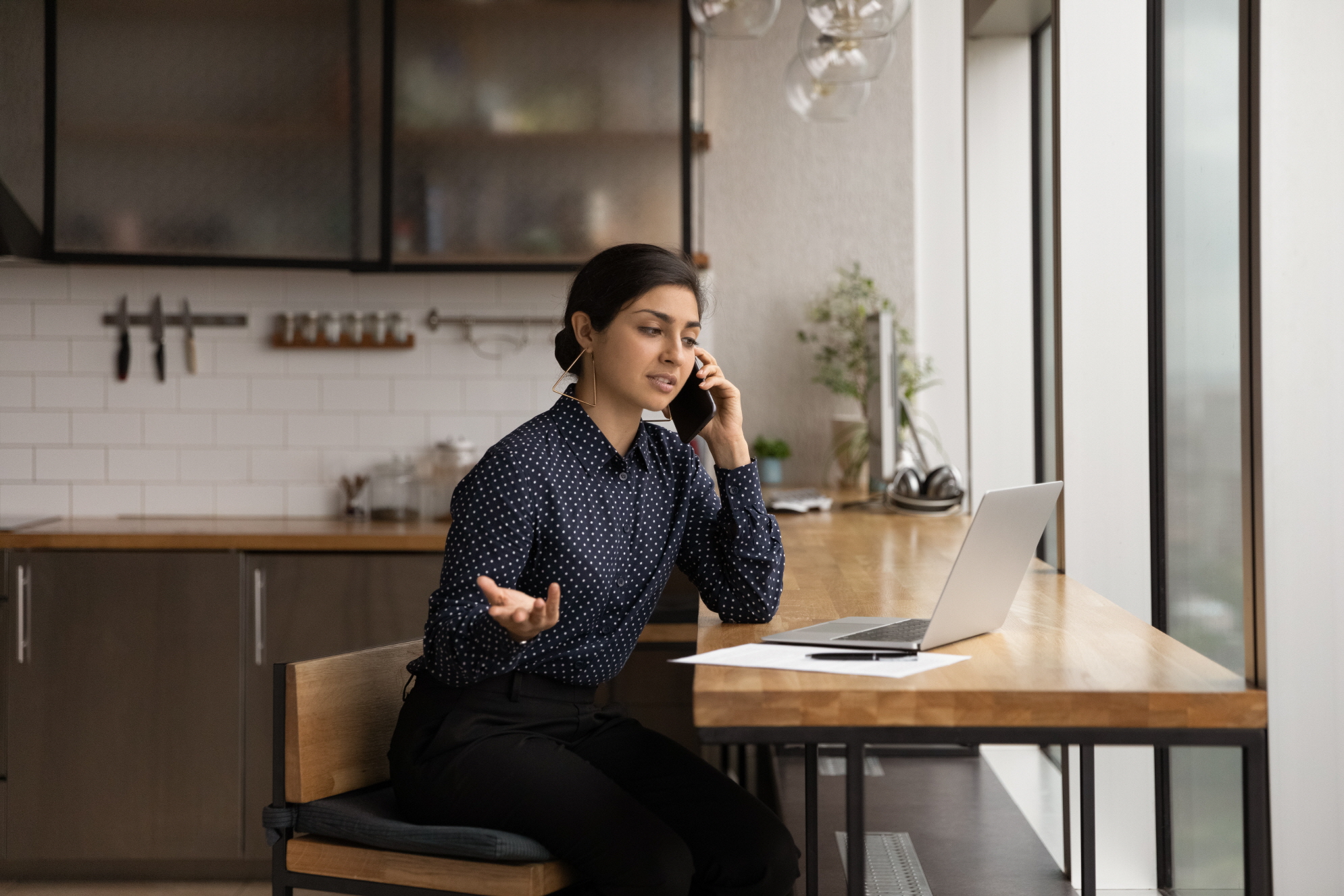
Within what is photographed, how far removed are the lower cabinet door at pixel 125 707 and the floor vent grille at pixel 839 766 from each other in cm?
167

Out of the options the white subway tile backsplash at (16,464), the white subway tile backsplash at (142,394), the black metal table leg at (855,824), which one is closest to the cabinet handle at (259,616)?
the white subway tile backsplash at (142,394)

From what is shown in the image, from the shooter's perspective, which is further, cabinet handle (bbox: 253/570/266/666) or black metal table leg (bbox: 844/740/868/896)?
cabinet handle (bbox: 253/570/266/666)

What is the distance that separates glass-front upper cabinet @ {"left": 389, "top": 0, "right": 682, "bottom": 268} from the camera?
12.2 ft

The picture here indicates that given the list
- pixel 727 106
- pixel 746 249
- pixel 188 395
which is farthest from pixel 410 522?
pixel 727 106

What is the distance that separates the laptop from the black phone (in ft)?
1.37

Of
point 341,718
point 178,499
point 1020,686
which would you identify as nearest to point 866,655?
point 1020,686

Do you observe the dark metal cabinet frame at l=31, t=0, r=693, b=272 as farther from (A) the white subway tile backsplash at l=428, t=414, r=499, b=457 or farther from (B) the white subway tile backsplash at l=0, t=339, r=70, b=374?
(A) the white subway tile backsplash at l=428, t=414, r=499, b=457

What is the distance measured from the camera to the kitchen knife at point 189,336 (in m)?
3.96

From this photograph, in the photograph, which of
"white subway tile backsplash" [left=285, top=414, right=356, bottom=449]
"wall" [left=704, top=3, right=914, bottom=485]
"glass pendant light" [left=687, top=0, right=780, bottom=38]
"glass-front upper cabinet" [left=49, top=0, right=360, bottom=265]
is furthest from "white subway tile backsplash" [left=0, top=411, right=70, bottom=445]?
"glass pendant light" [left=687, top=0, right=780, bottom=38]

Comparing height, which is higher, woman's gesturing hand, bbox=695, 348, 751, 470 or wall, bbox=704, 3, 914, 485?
wall, bbox=704, 3, 914, 485

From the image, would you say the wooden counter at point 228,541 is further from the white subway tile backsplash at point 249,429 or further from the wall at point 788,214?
the wall at point 788,214

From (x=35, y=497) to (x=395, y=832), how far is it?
3.03 metres

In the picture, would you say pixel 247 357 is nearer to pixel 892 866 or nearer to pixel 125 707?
pixel 125 707

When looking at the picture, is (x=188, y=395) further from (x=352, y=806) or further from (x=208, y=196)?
(x=352, y=806)
